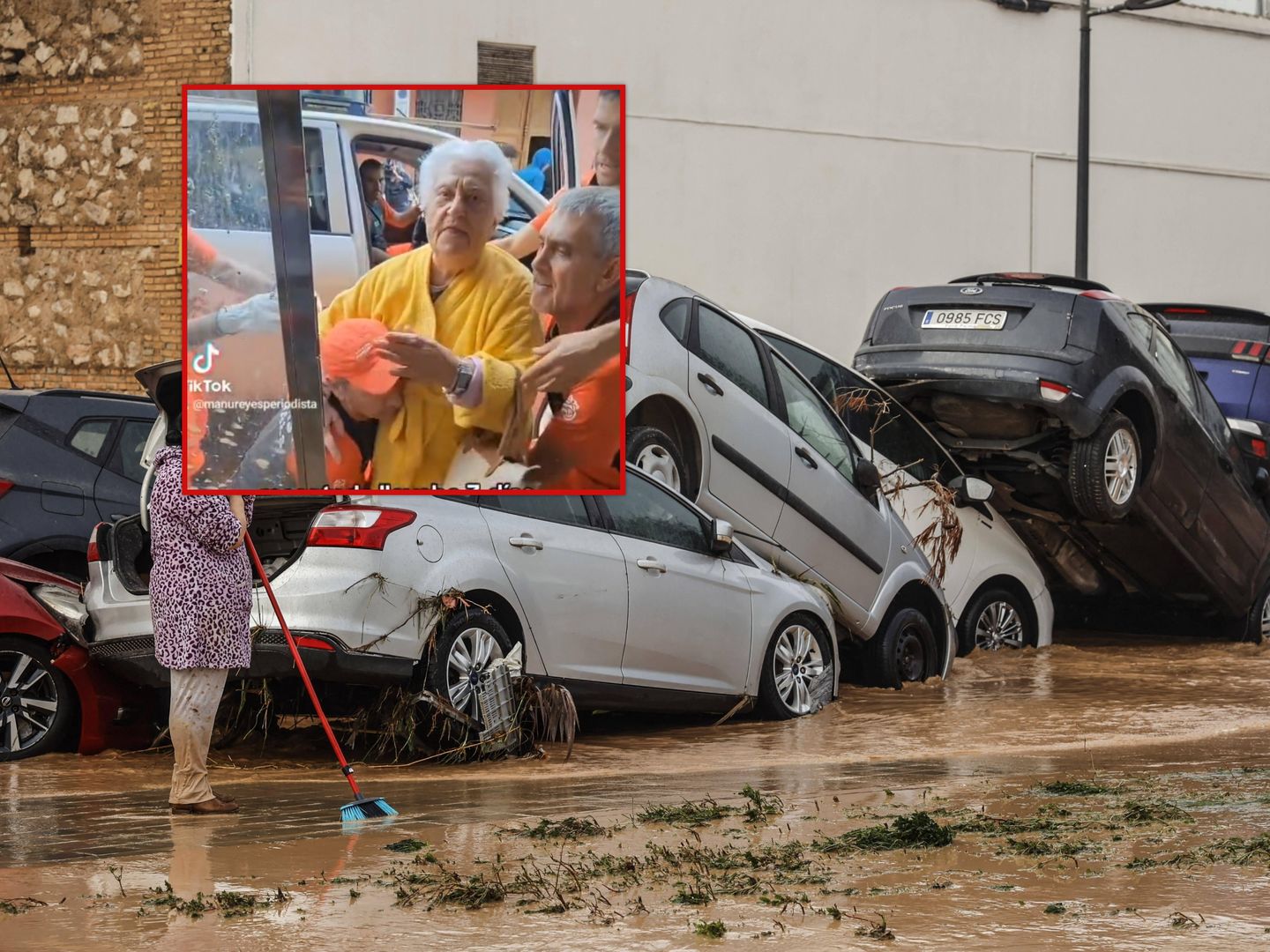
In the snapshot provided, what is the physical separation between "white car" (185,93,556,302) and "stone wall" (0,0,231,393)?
558 inches

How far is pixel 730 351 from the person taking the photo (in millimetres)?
10633

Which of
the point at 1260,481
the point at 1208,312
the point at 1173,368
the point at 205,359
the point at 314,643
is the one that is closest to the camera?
the point at 205,359

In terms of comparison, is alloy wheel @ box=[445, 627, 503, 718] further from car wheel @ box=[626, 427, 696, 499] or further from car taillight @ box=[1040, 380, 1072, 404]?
car taillight @ box=[1040, 380, 1072, 404]

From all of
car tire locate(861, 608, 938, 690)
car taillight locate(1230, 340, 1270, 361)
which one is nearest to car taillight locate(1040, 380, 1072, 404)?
car tire locate(861, 608, 938, 690)

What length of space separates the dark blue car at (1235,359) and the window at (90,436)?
8.42 m

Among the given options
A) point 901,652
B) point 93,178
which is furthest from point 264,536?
point 93,178

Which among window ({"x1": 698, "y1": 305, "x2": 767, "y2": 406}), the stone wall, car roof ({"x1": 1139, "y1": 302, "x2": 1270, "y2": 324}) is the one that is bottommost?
window ({"x1": 698, "y1": 305, "x2": 767, "y2": 406})

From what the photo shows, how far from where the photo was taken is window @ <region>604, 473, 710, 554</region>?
9484mm

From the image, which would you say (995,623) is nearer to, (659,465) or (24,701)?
(659,465)

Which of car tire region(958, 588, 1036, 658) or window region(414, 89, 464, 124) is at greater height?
window region(414, 89, 464, 124)

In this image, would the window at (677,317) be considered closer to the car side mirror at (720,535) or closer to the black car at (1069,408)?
the car side mirror at (720,535)

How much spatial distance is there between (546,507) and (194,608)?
7.04ft

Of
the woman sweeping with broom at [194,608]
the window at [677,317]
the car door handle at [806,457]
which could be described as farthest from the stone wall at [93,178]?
the woman sweeping with broom at [194,608]

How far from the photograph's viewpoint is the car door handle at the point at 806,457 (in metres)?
11.0
